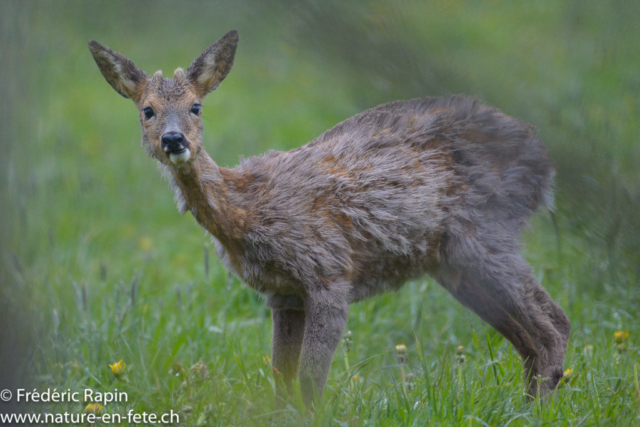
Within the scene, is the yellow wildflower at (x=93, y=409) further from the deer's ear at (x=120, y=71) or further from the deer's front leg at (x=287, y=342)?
the deer's ear at (x=120, y=71)

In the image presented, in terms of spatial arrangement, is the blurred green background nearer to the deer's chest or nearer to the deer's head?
the deer's head

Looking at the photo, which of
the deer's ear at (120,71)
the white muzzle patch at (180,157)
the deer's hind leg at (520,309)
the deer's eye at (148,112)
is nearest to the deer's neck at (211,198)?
the white muzzle patch at (180,157)

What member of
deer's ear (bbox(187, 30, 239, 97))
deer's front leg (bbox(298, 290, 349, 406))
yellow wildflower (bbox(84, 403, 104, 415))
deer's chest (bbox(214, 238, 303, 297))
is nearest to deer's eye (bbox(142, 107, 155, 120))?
deer's ear (bbox(187, 30, 239, 97))

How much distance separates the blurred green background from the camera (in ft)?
4.40

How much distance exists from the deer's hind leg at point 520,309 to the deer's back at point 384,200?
5.4 inches

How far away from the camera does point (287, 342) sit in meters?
4.16

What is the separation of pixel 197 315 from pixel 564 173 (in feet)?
13.1

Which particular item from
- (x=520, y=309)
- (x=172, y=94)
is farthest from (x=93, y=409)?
(x=520, y=309)

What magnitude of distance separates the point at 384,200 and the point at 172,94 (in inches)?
49.7

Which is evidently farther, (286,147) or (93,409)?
(286,147)

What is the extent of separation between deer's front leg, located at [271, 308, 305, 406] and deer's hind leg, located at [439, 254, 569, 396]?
90 cm

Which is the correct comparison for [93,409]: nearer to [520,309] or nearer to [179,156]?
[179,156]

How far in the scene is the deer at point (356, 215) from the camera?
3746 millimetres

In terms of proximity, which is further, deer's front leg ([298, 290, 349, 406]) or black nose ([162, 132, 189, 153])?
deer's front leg ([298, 290, 349, 406])
